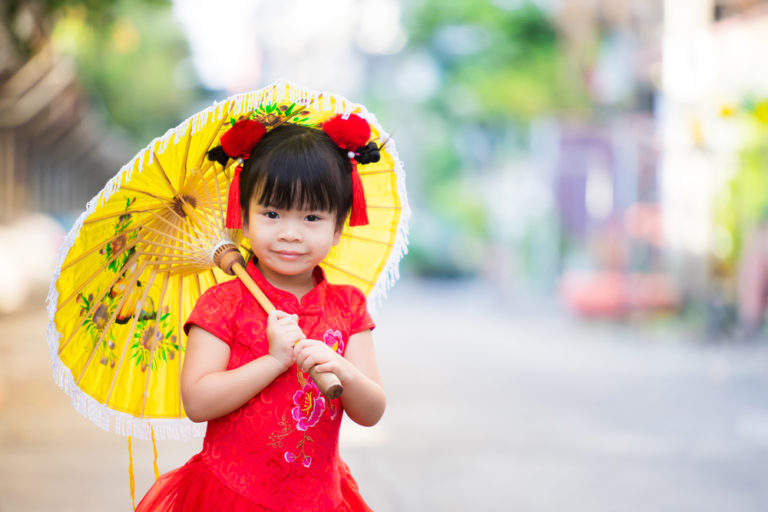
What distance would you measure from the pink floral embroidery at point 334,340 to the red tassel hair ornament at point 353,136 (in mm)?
279

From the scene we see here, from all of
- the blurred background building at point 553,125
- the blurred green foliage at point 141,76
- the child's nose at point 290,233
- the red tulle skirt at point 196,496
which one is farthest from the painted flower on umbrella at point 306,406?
the blurred green foliage at point 141,76

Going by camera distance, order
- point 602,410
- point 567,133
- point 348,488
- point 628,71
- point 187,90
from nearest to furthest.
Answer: point 348,488, point 602,410, point 567,133, point 628,71, point 187,90

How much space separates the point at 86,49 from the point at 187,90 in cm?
1124

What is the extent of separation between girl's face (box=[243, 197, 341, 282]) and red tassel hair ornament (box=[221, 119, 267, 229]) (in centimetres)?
4

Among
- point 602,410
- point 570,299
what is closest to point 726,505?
point 602,410

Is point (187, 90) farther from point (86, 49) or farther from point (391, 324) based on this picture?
point (391, 324)

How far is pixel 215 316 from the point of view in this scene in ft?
6.81

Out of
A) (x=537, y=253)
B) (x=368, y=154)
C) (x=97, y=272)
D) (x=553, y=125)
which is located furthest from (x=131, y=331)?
(x=537, y=253)

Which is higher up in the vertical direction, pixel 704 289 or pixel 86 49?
pixel 86 49

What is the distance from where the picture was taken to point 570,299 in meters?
15.0

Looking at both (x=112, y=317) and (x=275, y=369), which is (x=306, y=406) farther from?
(x=112, y=317)

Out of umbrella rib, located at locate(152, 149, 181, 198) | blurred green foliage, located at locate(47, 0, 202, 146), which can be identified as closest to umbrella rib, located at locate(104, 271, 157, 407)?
umbrella rib, located at locate(152, 149, 181, 198)

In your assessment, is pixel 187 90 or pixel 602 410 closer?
pixel 602 410

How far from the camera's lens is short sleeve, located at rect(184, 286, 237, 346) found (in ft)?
6.76
